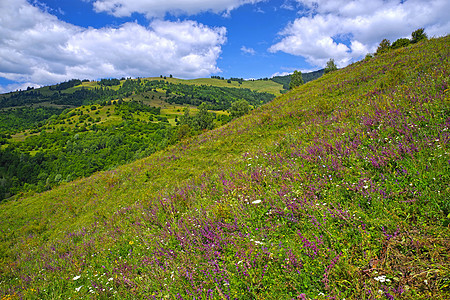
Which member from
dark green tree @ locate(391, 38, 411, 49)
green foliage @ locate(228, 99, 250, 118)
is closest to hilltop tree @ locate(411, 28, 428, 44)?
dark green tree @ locate(391, 38, 411, 49)

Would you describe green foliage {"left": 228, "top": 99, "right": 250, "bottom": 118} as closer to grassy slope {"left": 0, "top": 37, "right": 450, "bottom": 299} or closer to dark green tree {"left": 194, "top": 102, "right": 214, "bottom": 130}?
dark green tree {"left": 194, "top": 102, "right": 214, "bottom": 130}

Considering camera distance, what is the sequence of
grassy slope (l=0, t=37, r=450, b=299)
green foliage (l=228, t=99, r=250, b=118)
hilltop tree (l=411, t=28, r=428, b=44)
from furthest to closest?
green foliage (l=228, t=99, r=250, b=118)
hilltop tree (l=411, t=28, r=428, b=44)
grassy slope (l=0, t=37, r=450, b=299)

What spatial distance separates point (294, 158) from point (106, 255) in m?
6.12

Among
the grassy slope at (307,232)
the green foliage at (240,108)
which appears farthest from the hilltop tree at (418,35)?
the green foliage at (240,108)

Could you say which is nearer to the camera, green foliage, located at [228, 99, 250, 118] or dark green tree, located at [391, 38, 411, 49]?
dark green tree, located at [391, 38, 411, 49]

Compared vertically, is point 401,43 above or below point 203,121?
above

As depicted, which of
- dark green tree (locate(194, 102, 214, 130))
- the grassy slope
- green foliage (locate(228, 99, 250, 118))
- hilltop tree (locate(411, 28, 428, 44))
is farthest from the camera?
green foliage (locate(228, 99, 250, 118))

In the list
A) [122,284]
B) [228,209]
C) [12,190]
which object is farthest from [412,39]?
[12,190]

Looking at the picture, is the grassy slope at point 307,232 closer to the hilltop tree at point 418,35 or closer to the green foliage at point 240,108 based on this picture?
the hilltop tree at point 418,35

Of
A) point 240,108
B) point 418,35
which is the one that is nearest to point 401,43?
point 418,35

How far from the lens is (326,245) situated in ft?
10.1

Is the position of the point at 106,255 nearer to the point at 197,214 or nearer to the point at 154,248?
the point at 154,248

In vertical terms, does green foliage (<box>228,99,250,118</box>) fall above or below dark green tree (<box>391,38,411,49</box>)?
above

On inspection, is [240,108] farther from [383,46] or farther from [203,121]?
[383,46]
